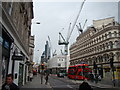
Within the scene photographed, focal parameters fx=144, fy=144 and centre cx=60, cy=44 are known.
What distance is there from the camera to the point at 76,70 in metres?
32.5

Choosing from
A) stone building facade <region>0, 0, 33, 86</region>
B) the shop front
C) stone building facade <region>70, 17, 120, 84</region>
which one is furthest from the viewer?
stone building facade <region>70, 17, 120, 84</region>

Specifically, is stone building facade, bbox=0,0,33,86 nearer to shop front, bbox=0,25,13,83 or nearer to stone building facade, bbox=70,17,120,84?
Result: shop front, bbox=0,25,13,83

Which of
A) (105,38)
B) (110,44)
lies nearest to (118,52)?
(110,44)

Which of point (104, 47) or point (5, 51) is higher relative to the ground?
point (104, 47)

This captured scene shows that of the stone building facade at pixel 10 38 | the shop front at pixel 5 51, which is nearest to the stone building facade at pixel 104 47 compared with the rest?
the stone building facade at pixel 10 38

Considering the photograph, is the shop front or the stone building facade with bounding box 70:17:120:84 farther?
the stone building facade with bounding box 70:17:120:84

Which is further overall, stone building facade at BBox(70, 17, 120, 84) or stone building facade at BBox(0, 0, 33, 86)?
stone building facade at BBox(70, 17, 120, 84)

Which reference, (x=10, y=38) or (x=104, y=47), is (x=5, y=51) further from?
(x=104, y=47)

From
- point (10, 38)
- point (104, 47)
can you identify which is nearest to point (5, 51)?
point (10, 38)

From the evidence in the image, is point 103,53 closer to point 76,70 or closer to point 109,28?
point 109,28

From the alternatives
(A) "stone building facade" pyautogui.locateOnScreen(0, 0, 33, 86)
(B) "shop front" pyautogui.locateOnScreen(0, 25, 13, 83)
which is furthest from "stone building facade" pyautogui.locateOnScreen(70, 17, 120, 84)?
(B) "shop front" pyautogui.locateOnScreen(0, 25, 13, 83)

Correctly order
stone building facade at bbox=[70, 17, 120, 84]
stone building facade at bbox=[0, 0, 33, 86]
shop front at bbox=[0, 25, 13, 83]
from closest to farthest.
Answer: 1. stone building facade at bbox=[0, 0, 33, 86]
2. shop front at bbox=[0, 25, 13, 83]
3. stone building facade at bbox=[70, 17, 120, 84]

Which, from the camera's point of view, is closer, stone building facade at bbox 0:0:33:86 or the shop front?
stone building facade at bbox 0:0:33:86

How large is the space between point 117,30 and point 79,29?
26.0m
